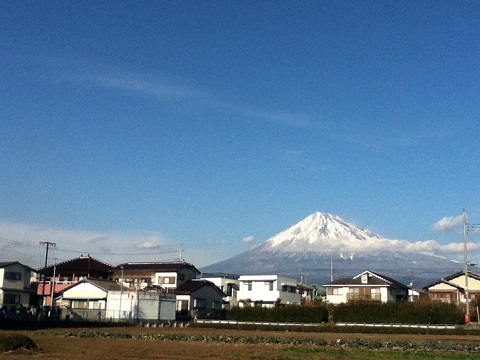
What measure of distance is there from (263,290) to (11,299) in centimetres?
3699

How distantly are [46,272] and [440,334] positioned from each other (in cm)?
5969

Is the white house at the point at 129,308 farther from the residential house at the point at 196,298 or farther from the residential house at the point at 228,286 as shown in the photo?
the residential house at the point at 228,286

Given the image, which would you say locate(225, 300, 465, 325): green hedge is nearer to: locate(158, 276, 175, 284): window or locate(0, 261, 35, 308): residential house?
locate(158, 276, 175, 284): window

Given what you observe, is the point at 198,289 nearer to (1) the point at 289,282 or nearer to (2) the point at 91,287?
(2) the point at 91,287

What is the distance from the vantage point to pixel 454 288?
266 feet

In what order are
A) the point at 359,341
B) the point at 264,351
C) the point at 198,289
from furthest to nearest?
the point at 198,289 → the point at 359,341 → the point at 264,351

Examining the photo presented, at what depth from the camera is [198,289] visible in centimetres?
7450

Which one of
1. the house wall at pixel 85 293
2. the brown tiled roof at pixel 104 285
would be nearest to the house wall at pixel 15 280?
the house wall at pixel 85 293

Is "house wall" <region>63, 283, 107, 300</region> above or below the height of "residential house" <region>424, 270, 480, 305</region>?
below

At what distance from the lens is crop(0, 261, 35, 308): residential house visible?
66.6 m

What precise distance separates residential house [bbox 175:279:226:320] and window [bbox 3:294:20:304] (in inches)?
772

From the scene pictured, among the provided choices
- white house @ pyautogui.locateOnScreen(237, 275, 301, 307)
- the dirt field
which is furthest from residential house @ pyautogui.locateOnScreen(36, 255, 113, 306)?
the dirt field

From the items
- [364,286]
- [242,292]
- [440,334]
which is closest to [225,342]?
[440,334]

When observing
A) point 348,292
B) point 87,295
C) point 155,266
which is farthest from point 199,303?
point 348,292
